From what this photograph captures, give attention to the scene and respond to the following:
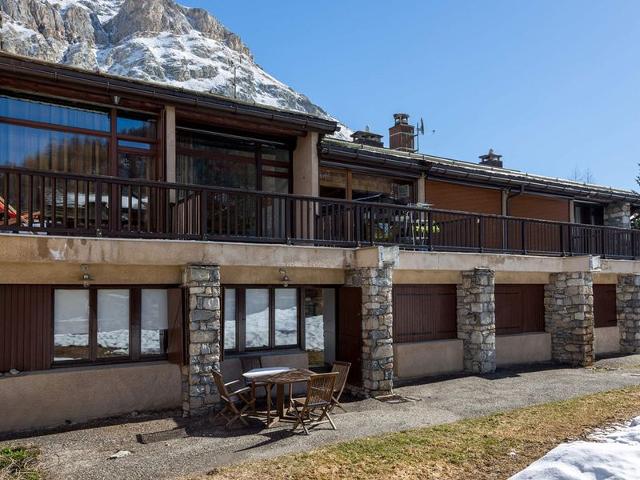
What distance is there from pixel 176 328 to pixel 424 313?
6694 mm

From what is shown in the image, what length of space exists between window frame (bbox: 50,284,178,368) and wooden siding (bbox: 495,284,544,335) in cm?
953

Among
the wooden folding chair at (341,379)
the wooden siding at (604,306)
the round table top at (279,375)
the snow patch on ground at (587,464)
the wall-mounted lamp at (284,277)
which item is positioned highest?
the wall-mounted lamp at (284,277)

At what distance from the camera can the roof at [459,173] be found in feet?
43.9

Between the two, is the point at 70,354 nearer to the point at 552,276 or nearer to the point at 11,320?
the point at 11,320

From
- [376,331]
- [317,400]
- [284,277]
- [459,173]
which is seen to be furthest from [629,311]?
[317,400]

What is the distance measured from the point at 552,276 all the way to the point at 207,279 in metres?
10.7

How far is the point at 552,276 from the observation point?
15281 mm

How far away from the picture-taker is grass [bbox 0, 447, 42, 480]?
659 cm

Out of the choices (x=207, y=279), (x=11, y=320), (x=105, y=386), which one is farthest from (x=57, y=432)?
(x=207, y=279)

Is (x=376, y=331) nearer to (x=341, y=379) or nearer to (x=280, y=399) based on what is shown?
→ (x=341, y=379)

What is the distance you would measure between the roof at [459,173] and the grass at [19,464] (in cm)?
858

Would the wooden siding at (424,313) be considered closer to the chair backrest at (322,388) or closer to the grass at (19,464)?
the chair backrest at (322,388)

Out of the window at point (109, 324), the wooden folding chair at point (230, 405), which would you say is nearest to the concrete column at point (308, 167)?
the window at point (109, 324)

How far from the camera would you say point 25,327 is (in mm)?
9125
